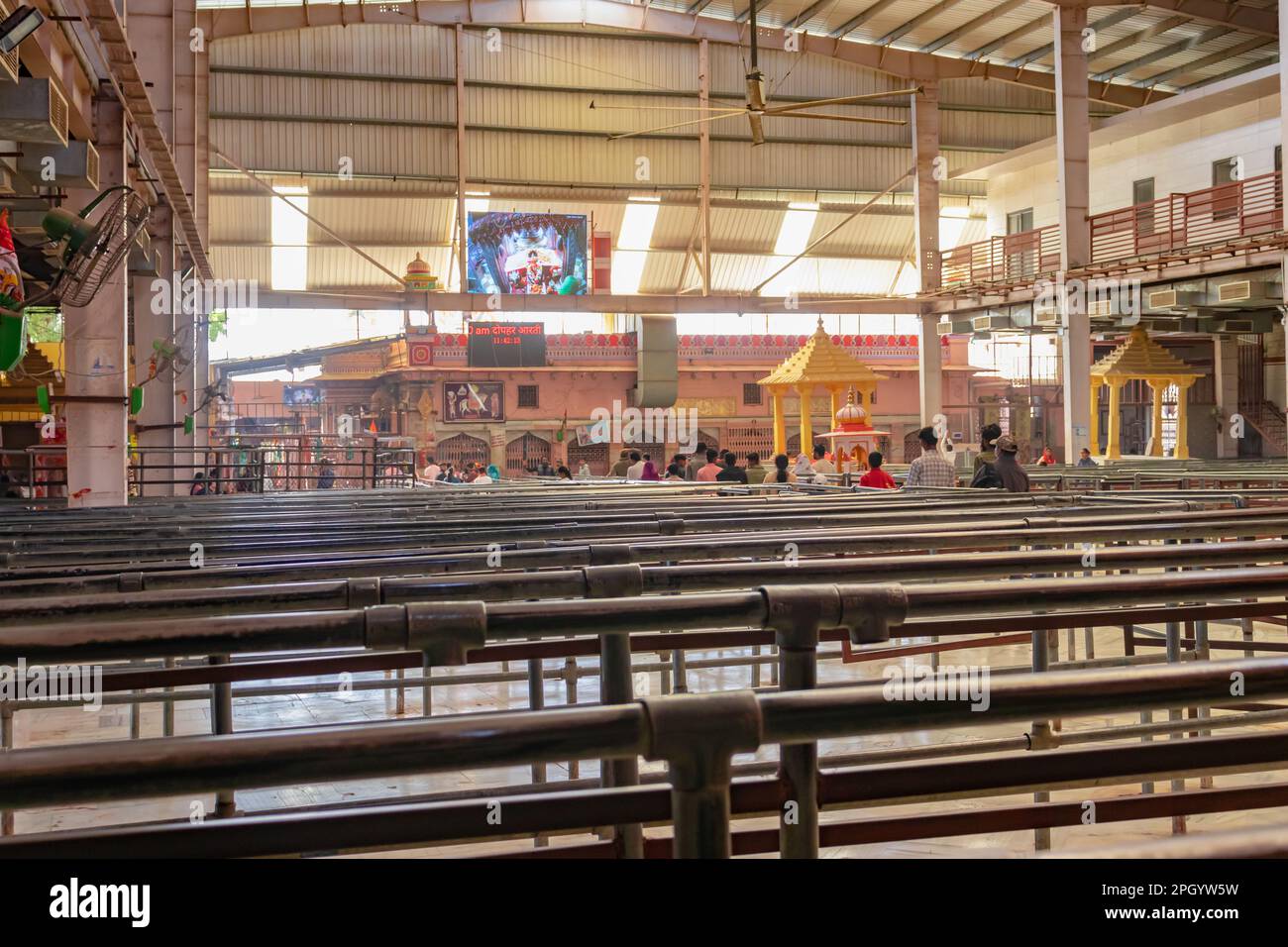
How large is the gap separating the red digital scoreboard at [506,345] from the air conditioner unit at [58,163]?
69.0 feet

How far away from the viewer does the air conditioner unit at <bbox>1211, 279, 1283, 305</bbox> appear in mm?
19312

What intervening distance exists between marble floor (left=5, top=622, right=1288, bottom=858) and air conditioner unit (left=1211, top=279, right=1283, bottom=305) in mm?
10254

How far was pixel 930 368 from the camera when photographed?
86.2 ft

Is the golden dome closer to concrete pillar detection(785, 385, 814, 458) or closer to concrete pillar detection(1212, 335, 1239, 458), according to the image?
concrete pillar detection(785, 385, 814, 458)

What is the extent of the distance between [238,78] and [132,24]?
13216mm

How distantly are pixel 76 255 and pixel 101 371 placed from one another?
2109 mm

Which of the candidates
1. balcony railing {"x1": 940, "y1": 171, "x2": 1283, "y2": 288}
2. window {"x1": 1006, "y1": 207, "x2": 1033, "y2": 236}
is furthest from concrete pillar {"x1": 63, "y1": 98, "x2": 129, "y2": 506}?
window {"x1": 1006, "y1": 207, "x2": 1033, "y2": 236}

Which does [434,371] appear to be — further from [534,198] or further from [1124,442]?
[1124,442]

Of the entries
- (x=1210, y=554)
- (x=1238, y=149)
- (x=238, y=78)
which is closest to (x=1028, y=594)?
(x=1210, y=554)

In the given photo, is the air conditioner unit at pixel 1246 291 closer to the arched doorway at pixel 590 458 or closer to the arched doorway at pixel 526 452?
the arched doorway at pixel 590 458

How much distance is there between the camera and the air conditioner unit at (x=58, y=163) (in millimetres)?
9188

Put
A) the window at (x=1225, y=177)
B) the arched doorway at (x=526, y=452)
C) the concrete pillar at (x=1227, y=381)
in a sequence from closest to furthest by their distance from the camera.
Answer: the window at (x=1225, y=177) < the concrete pillar at (x=1227, y=381) < the arched doorway at (x=526, y=452)

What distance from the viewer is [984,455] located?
44.2ft

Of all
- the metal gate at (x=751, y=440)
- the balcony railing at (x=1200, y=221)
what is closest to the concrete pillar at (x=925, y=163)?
the balcony railing at (x=1200, y=221)
